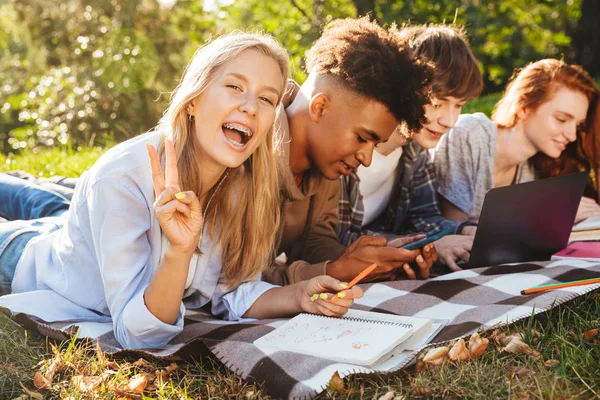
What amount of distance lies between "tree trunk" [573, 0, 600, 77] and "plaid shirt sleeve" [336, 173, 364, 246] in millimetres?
6509

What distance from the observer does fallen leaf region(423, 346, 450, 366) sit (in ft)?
6.37

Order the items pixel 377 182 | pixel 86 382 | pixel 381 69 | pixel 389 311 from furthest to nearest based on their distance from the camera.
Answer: pixel 377 182
pixel 381 69
pixel 389 311
pixel 86 382

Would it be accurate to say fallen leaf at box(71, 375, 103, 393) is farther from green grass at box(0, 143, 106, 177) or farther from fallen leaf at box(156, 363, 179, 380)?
green grass at box(0, 143, 106, 177)

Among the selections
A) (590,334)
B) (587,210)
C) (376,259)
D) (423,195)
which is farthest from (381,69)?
(587,210)

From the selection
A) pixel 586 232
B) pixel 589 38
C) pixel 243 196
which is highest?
pixel 589 38

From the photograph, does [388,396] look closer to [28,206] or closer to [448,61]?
[448,61]

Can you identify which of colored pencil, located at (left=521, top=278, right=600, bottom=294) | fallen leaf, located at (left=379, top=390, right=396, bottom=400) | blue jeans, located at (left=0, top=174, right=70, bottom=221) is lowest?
fallen leaf, located at (left=379, top=390, right=396, bottom=400)

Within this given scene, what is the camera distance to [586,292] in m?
2.39

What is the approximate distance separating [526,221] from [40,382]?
2.03 metres

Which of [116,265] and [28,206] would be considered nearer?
[116,265]

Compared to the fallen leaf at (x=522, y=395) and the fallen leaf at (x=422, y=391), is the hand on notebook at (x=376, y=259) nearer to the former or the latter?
the fallen leaf at (x=422, y=391)

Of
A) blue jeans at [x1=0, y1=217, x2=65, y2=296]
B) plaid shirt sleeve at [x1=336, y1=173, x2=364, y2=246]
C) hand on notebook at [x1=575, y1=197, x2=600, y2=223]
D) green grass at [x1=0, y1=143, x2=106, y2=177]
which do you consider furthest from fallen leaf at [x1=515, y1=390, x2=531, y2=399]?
green grass at [x1=0, y1=143, x2=106, y2=177]

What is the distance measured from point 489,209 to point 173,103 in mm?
1325

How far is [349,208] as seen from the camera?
11.6 ft
